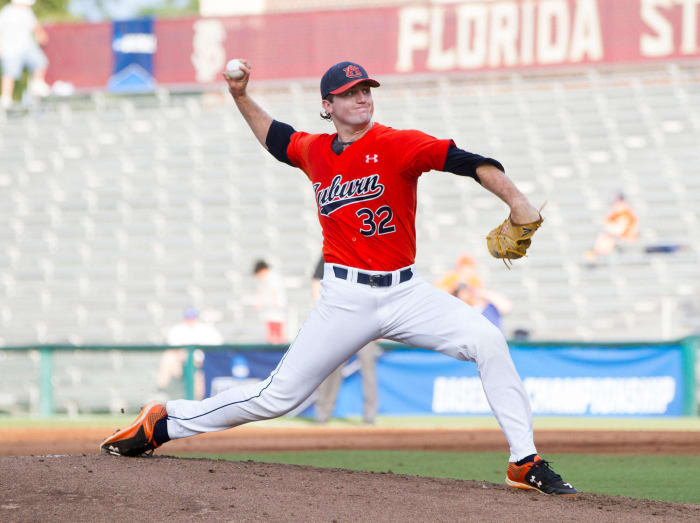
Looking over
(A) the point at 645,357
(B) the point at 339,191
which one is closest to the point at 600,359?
(A) the point at 645,357

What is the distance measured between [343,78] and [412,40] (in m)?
12.4

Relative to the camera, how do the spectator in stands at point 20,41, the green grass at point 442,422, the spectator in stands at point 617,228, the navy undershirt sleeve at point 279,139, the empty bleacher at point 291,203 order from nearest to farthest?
the navy undershirt sleeve at point 279,139 < the green grass at point 442,422 < the spectator in stands at point 617,228 < the empty bleacher at point 291,203 < the spectator in stands at point 20,41

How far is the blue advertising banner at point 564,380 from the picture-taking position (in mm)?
11078

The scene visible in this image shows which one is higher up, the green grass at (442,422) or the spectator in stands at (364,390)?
the spectator in stands at (364,390)

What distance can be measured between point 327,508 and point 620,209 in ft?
36.6

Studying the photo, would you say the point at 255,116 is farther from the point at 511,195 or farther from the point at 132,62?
the point at 132,62

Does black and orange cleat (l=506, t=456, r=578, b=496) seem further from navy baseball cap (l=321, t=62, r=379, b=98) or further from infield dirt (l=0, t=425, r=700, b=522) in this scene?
navy baseball cap (l=321, t=62, r=379, b=98)

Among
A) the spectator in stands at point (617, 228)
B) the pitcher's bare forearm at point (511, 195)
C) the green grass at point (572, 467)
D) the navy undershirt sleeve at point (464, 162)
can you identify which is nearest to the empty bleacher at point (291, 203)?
the spectator in stands at point (617, 228)

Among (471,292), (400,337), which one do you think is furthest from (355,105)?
(471,292)

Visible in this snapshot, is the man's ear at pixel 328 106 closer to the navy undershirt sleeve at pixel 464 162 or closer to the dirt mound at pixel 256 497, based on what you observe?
the navy undershirt sleeve at pixel 464 162

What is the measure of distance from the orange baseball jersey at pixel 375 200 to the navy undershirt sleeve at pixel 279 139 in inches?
19.2

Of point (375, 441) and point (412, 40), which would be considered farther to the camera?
point (412, 40)

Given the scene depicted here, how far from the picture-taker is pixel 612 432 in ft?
30.0

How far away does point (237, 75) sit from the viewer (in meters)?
5.25
